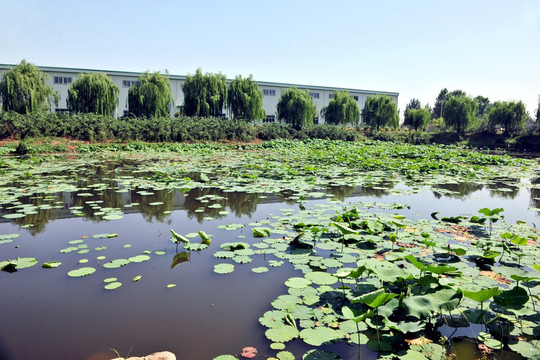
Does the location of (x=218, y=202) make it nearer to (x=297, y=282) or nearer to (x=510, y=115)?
(x=297, y=282)

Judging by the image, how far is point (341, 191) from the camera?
6.67m

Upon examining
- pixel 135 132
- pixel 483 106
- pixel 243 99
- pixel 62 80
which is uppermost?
pixel 483 106

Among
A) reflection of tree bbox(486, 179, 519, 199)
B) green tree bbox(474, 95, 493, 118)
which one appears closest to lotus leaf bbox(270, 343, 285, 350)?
reflection of tree bbox(486, 179, 519, 199)

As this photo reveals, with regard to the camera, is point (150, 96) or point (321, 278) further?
point (150, 96)

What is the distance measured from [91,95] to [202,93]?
22.7 feet

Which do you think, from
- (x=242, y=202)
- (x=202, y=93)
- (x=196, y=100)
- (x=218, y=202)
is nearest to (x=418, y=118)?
(x=202, y=93)

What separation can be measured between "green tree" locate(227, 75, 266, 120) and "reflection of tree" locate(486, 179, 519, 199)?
722 inches

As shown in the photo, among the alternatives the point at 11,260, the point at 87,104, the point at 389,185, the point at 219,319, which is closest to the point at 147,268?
the point at 219,319

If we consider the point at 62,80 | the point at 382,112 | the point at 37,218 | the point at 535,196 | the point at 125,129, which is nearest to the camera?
the point at 37,218

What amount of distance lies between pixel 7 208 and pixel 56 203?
0.60 meters

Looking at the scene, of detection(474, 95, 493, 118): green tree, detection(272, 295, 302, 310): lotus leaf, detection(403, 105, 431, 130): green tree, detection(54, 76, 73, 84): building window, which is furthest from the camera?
detection(474, 95, 493, 118): green tree

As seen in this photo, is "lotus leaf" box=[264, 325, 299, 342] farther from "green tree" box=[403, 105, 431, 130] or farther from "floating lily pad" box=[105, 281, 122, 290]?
"green tree" box=[403, 105, 431, 130]

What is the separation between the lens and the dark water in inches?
74.6

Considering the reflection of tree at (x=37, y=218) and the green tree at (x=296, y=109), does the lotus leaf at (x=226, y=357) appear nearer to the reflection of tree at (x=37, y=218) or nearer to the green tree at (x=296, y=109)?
the reflection of tree at (x=37, y=218)
